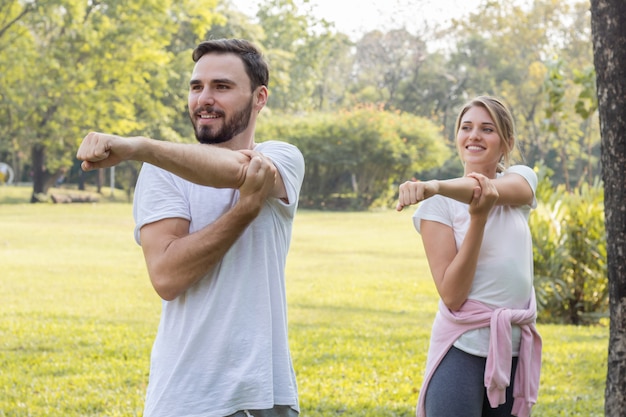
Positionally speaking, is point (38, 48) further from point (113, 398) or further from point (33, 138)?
point (113, 398)

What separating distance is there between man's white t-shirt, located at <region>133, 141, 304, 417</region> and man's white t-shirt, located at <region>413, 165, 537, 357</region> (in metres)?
0.70

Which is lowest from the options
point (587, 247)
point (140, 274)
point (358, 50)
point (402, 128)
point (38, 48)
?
point (140, 274)

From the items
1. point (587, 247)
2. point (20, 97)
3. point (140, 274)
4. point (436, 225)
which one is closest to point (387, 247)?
point (140, 274)

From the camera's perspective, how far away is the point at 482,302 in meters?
2.72

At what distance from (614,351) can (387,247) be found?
17151mm

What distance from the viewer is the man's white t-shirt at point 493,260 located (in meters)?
2.71

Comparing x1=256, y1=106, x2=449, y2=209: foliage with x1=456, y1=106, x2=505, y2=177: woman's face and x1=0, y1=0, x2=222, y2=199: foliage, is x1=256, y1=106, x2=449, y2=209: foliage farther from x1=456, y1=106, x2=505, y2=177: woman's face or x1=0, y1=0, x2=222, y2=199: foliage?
x1=456, y1=106, x2=505, y2=177: woman's face

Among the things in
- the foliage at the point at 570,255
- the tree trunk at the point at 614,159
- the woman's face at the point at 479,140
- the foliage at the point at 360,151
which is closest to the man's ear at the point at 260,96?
the woman's face at the point at 479,140

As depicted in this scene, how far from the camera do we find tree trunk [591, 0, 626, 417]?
320 centimetres

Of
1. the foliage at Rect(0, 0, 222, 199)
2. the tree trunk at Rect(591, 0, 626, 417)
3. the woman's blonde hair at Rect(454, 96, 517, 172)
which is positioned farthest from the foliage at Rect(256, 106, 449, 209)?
the woman's blonde hair at Rect(454, 96, 517, 172)

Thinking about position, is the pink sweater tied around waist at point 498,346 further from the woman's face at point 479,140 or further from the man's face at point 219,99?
the man's face at point 219,99

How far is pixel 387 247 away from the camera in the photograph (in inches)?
803

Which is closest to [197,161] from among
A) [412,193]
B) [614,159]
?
[412,193]

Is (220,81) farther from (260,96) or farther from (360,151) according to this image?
(360,151)
